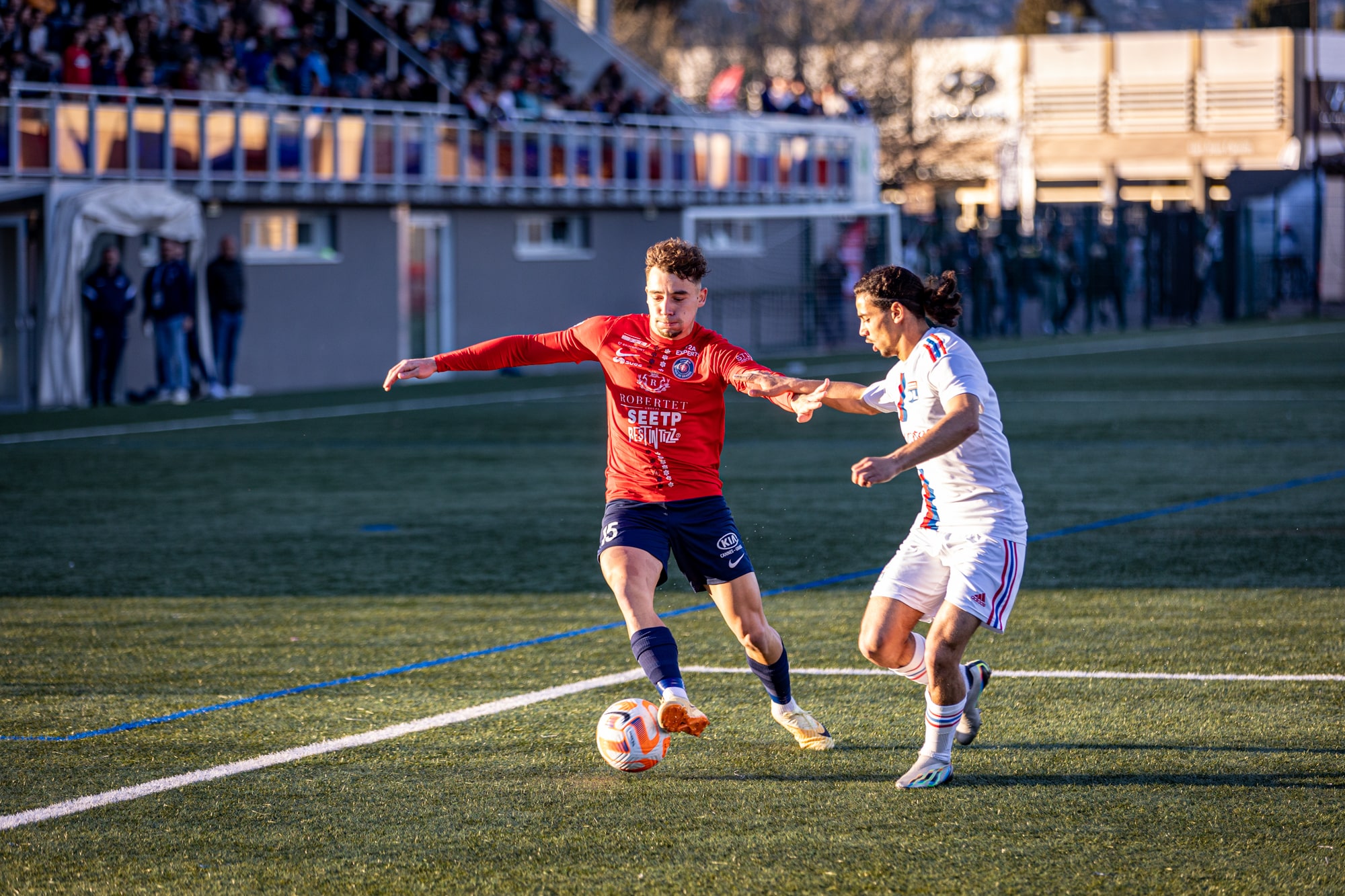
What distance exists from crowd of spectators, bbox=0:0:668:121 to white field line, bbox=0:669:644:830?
1695 cm

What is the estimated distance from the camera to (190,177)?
24.3 m

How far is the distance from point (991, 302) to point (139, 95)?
18.4 meters

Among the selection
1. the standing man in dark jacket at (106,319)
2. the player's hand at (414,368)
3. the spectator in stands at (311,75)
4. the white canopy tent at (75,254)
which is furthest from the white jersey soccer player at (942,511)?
the spectator in stands at (311,75)

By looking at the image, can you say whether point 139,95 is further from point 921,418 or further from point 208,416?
point 921,418

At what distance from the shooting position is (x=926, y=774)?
5.74 meters

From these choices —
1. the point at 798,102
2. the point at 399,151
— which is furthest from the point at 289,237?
the point at 798,102

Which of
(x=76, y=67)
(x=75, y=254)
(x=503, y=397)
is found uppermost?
(x=76, y=67)

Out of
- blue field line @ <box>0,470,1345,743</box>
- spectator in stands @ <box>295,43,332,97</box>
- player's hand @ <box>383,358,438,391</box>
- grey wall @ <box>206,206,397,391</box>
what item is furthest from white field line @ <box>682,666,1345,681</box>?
spectator in stands @ <box>295,43,332,97</box>

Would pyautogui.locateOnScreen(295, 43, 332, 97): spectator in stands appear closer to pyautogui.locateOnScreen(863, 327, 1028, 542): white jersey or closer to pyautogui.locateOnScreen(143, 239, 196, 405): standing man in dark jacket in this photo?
pyautogui.locateOnScreen(143, 239, 196, 405): standing man in dark jacket

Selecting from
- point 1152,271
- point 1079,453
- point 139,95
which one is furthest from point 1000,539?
point 1152,271

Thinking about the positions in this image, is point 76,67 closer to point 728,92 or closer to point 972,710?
point 728,92

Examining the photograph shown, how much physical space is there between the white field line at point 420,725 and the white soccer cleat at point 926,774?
1786mm

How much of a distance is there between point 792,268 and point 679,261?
2819 cm

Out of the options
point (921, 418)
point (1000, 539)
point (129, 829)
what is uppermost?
point (921, 418)
